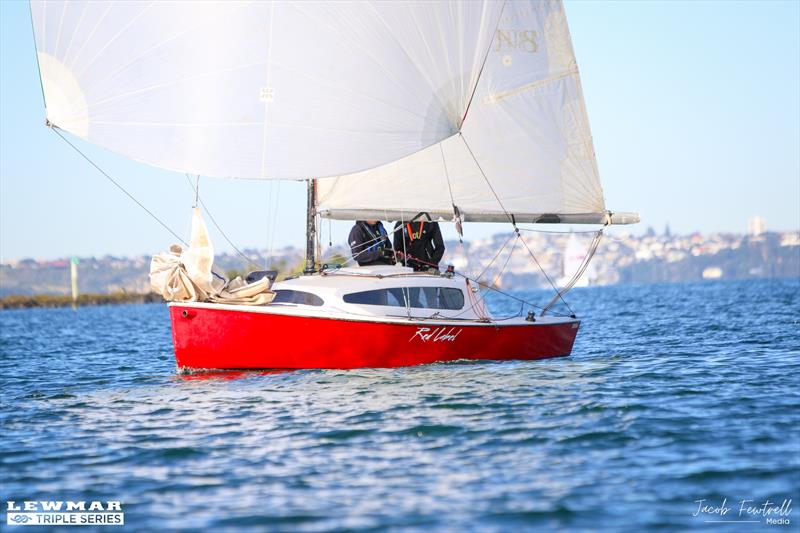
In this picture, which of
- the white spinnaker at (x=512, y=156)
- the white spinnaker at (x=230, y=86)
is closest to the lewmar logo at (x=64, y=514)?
the white spinnaker at (x=230, y=86)

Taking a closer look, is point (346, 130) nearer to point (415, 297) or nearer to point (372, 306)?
point (372, 306)

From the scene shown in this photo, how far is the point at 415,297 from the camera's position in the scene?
701 inches

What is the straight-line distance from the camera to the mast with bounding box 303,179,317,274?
18.0 meters

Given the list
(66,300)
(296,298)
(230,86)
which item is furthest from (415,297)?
(66,300)

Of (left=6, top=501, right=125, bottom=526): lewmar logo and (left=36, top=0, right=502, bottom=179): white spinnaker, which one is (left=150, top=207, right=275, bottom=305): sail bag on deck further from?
(left=6, top=501, right=125, bottom=526): lewmar logo

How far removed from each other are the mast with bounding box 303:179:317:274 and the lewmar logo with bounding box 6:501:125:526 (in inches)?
370

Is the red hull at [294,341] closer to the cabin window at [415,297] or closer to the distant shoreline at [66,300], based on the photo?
the cabin window at [415,297]

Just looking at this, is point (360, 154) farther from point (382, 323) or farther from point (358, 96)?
point (382, 323)

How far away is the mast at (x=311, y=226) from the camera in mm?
18031

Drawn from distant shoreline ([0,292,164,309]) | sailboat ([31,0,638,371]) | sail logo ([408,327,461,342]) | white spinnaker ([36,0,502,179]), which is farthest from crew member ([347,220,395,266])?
distant shoreline ([0,292,164,309])

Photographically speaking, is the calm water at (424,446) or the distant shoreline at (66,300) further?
the distant shoreline at (66,300)

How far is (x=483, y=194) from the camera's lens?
19016 millimetres

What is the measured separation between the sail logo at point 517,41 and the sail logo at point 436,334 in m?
5.39

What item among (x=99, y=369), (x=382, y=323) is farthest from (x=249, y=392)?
(x=99, y=369)
